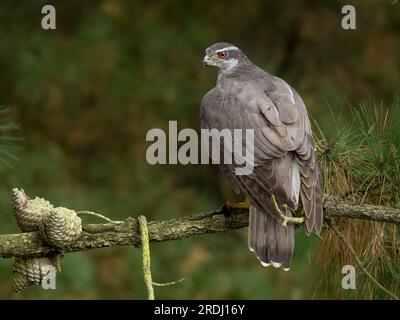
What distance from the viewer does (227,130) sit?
120 inches

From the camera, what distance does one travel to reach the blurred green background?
197 inches

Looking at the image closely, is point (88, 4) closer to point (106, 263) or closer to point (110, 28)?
point (110, 28)

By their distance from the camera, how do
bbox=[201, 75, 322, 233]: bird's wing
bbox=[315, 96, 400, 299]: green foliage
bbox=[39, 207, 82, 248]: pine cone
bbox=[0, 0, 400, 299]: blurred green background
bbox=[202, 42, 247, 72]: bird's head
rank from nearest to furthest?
bbox=[39, 207, 82, 248]: pine cone, bbox=[315, 96, 400, 299]: green foliage, bbox=[201, 75, 322, 233]: bird's wing, bbox=[202, 42, 247, 72]: bird's head, bbox=[0, 0, 400, 299]: blurred green background

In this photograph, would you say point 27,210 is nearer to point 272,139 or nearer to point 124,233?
point 124,233

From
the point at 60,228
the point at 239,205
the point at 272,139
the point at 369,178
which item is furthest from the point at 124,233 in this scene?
the point at 369,178

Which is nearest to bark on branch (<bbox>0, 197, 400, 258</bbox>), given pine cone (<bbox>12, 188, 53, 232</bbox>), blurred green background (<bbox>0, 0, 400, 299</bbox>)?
pine cone (<bbox>12, 188, 53, 232</bbox>)

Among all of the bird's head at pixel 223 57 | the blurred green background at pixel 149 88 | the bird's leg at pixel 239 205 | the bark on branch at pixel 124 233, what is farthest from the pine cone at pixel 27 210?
the blurred green background at pixel 149 88

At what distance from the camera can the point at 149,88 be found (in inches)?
202

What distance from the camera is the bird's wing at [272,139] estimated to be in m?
2.85

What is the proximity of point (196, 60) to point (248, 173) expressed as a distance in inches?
91.7

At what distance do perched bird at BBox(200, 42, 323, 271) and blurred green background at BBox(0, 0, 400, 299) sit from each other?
1721 millimetres

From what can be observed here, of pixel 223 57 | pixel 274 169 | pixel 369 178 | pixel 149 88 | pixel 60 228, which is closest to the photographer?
pixel 60 228

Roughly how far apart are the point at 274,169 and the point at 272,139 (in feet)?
0.38

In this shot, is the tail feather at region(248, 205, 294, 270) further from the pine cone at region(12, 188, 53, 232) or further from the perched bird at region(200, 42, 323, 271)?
the pine cone at region(12, 188, 53, 232)
